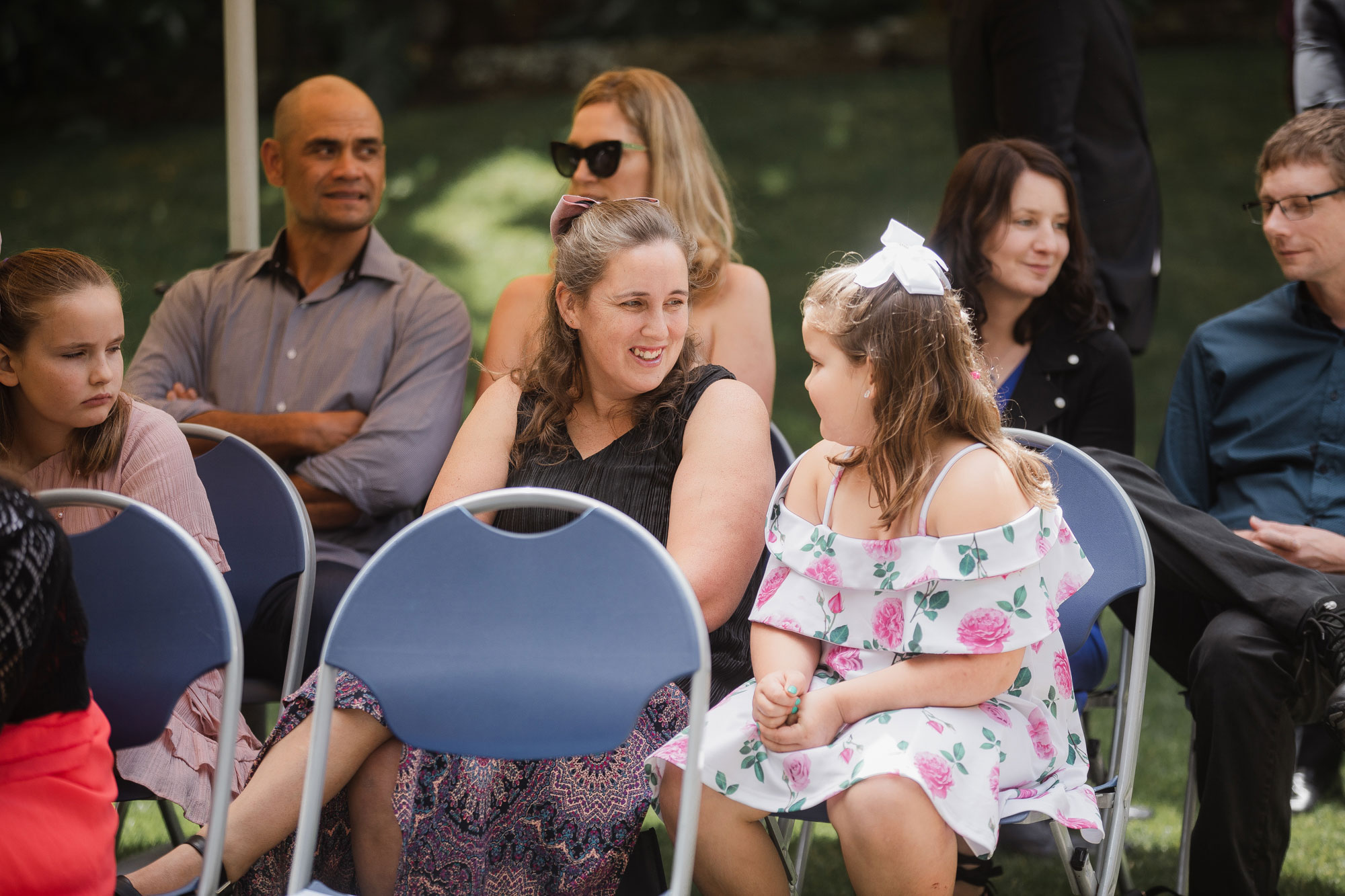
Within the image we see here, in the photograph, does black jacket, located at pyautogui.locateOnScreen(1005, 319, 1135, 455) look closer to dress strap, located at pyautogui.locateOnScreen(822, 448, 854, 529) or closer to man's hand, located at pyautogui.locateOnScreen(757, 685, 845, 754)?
dress strap, located at pyautogui.locateOnScreen(822, 448, 854, 529)

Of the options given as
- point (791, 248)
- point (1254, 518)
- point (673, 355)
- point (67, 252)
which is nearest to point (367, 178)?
point (67, 252)

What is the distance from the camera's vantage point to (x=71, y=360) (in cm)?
215

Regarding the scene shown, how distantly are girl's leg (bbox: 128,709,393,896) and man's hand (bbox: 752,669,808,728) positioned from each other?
0.62 m

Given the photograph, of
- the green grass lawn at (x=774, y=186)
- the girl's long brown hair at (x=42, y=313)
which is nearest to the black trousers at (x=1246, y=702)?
the girl's long brown hair at (x=42, y=313)

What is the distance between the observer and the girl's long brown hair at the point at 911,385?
1.95 metres

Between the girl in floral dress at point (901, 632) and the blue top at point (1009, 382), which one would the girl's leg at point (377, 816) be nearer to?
the girl in floral dress at point (901, 632)

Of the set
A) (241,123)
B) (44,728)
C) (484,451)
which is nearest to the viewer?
(44,728)

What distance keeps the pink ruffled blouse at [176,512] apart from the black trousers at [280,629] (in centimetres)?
27

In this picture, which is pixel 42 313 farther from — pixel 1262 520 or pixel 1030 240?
pixel 1262 520

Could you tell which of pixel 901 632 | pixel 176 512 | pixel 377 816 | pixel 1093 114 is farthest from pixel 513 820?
pixel 1093 114

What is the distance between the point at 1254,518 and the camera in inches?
99.7

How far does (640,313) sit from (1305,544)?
143 cm

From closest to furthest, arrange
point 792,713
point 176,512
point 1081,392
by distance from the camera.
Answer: point 792,713 < point 176,512 < point 1081,392

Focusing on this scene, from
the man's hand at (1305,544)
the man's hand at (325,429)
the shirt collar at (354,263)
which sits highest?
the shirt collar at (354,263)
